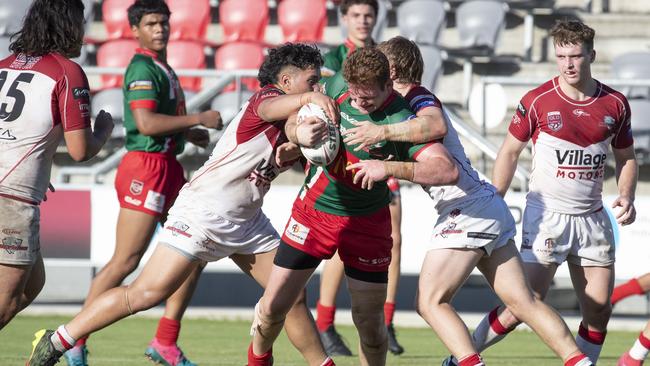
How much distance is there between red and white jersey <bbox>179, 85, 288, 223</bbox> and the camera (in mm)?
6734

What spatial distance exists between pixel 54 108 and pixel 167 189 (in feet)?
7.20

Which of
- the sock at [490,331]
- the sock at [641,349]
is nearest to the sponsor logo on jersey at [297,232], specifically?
the sock at [490,331]

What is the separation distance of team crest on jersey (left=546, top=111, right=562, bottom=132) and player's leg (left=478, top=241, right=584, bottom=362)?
977 mm

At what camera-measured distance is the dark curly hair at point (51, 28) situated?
20.7 feet

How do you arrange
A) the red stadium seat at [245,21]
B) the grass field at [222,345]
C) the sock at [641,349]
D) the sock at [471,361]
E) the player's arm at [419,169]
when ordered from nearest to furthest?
the player's arm at [419,169] → the sock at [471,361] → the sock at [641,349] → the grass field at [222,345] → the red stadium seat at [245,21]

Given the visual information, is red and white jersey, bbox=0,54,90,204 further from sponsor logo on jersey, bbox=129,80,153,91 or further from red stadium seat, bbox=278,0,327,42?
red stadium seat, bbox=278,0,327,42

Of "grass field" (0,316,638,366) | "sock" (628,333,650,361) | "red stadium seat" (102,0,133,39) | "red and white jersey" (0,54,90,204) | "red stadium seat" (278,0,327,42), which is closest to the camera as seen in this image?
"red and white jersey" (0,54,90,204)

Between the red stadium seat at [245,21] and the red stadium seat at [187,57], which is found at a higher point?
the red stadium seat at [245,21]

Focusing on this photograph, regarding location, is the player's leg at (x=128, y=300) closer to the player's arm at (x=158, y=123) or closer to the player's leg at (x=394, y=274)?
the player's arm at (x=158, y=123)

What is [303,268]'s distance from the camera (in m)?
6.68

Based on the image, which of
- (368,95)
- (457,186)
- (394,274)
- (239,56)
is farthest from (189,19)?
(368,95)

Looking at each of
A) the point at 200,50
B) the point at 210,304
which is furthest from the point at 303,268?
the point at 200,50

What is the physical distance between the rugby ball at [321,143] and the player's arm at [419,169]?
0.14 m

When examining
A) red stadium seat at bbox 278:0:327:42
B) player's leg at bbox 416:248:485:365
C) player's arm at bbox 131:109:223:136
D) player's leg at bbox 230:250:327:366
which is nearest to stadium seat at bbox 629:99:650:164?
red stadium seat at bbox 278:0:327:42
